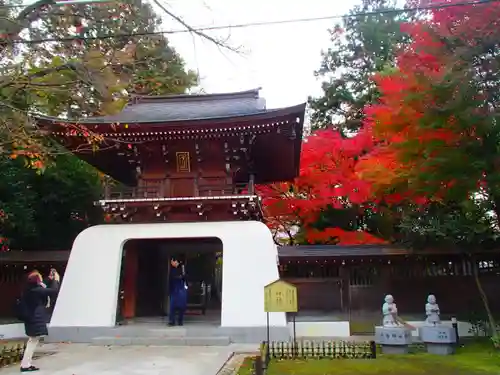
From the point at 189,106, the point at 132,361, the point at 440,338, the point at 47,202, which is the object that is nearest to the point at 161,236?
the point at 132,361

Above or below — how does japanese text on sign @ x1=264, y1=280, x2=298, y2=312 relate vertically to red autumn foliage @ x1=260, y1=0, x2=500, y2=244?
below

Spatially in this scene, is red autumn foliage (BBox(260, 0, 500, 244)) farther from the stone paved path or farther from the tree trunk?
the stone paved path

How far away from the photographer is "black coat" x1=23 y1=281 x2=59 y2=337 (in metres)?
7.42

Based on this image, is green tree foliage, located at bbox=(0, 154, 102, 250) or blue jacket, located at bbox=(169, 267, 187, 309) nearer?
blue jacket, located at bbox=(169, 267, 187, 309)

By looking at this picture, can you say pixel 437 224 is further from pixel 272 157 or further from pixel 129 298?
pixel 129 298

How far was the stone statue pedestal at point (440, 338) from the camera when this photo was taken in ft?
31.3

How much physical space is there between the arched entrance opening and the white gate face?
114 cm

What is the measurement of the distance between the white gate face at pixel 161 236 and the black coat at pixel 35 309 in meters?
4.24

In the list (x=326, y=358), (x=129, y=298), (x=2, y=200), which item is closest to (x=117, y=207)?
(x=129, y=298)

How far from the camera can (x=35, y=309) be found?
24.7 ft

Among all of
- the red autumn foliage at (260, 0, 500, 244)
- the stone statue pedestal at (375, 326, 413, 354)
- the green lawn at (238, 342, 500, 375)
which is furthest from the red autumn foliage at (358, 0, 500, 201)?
the green lawn at (238, 342, 500, 375)

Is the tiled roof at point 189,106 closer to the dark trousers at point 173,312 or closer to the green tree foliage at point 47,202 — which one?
the green tree foliage at point 47,202

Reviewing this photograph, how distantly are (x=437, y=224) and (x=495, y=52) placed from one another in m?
4.68

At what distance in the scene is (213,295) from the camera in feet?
53.7
